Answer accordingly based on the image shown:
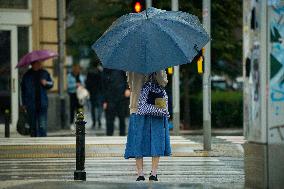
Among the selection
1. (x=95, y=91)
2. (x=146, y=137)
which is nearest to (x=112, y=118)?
(x=95, y=91)

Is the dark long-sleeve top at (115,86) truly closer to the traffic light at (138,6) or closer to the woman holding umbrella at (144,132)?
the traffic light at (138,6)

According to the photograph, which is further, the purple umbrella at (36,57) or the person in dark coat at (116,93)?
the person in dark coat at (116,93)

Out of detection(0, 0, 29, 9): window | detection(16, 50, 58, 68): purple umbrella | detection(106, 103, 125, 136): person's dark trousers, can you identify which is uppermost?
detection(0, 0, 29, 9): window

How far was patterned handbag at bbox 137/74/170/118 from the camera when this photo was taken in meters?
Answer: 12.5

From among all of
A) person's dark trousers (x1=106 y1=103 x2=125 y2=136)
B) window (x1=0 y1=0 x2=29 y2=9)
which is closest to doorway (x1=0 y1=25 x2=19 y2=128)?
window (x1=0 y1=0 x2=29 y2=9)

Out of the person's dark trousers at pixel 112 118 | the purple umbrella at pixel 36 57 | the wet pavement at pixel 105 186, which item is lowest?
the wet pavement at pixel 105 186

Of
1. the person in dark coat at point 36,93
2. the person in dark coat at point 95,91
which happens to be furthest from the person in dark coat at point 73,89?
the person in dark coat at point 36,93

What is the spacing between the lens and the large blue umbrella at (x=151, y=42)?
12.1m

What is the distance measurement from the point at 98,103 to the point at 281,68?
74.2 feet

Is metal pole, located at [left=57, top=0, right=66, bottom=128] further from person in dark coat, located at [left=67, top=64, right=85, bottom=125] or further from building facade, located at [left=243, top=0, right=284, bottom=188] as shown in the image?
building facade, located at [left=243, top=0, right=284, bottom=188]

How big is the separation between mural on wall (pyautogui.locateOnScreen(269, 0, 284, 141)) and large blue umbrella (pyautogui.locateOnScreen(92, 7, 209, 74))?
202 centimetres

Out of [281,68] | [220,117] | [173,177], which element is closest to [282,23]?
[281,68]

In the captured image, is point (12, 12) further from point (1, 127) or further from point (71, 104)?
point (71, 104)

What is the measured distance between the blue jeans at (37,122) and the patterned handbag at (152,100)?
876 centimetres
